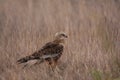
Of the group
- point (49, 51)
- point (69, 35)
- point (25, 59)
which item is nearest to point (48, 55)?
point (49, 51)

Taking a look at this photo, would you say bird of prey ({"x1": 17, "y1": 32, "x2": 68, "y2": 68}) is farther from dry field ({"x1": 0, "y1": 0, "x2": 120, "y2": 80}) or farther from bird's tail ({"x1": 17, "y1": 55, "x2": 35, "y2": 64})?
dry field ({"x1": 0, "y1": 0, "x2": 120, "y2": 80})

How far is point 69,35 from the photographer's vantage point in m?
12.5

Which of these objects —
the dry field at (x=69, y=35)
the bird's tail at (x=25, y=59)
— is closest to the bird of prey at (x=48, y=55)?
the bird's tail at (x=25, y=59)

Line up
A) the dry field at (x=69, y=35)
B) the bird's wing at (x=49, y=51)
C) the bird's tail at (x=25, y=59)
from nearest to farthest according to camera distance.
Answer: the dry field at (x=69, y=35) → the bird's tail at (x=25, y=59) → the bird's wing at (x=49, y=51)

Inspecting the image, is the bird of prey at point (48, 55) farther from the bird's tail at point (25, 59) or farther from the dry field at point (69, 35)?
the dry field at point (69, 35)

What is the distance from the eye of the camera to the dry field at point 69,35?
32.3ft

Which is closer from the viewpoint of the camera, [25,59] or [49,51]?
[25,59]

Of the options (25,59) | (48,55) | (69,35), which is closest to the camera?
(25,59)

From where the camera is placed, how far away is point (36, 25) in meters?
14.0

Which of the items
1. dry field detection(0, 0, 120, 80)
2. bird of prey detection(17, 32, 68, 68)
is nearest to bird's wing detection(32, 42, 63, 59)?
bird of prey detection(17, 32, 68, 68)

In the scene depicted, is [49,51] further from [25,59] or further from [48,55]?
[25,59]

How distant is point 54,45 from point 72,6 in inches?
223

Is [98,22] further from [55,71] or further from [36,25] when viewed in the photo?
[55,71]

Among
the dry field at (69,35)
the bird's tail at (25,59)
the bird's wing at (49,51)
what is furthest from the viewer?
the bird's wing at (49,51)
